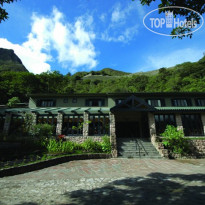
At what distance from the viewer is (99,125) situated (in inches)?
705

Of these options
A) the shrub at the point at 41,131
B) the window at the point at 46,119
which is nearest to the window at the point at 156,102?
the window at the point at 46,119

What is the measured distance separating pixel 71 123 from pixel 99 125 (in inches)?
162

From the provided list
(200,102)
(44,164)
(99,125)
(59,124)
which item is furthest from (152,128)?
(44,164)

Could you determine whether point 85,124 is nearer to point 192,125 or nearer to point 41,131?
point 41,131

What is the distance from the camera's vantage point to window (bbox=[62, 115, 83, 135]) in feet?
57.6

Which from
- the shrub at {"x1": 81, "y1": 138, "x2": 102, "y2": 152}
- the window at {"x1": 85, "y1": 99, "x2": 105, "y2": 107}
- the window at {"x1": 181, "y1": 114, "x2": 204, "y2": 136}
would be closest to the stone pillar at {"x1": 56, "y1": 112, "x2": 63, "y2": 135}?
the shrub at {"x1": 81, "y1": 138, "x2": 102, "y2": 152}

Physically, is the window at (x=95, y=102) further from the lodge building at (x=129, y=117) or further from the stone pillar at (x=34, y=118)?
the stone pillar at (x=34, y=118)

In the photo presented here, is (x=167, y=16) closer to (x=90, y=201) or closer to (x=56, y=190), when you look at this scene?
(x=90, y=201)

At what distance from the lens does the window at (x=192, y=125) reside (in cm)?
1738

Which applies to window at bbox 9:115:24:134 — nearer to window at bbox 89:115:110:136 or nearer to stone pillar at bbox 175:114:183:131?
window at bbox 89:115:110:136

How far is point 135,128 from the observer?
20562mm

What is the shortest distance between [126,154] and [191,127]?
36.4 ft

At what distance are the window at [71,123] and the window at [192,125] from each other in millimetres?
14830

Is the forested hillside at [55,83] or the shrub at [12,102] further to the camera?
the forested hillside at [55,83]
